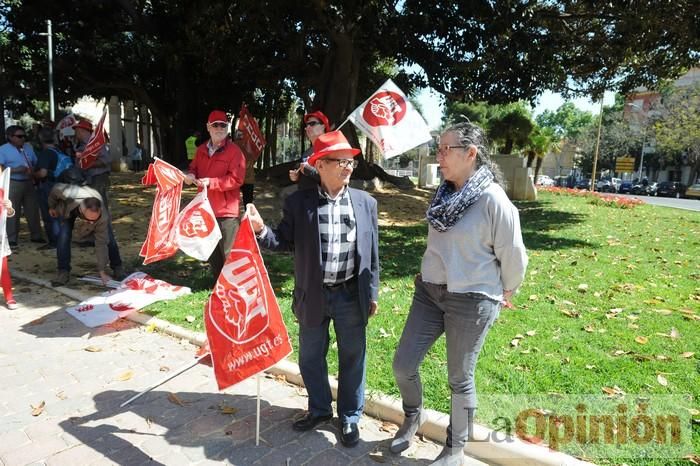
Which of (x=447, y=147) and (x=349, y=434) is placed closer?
(x=447, y=147)

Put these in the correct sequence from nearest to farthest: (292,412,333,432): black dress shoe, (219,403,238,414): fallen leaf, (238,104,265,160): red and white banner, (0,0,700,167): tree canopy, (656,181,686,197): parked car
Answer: (292,412,333,432): black dress shoe, (219,403,238,414): fallen leaf, (238,104,265,160): red and white banner, (0,0,700,167): tree canopy, (656,181,686,197): parked car

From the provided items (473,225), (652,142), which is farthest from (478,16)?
(652,142)

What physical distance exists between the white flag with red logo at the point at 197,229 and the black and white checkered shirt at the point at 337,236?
2298mm

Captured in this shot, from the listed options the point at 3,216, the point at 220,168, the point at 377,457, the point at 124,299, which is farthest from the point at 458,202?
the point at 3,216

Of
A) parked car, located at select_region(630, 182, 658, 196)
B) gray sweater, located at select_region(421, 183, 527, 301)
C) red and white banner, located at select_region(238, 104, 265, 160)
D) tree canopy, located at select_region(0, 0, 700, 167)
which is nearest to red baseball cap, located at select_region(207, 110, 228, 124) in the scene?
gray sweater, located at select_region(421, 183, 527, 301)

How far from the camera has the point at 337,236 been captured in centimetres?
318

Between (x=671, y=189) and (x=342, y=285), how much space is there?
4648cm

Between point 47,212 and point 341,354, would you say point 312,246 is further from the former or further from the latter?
point 47,212

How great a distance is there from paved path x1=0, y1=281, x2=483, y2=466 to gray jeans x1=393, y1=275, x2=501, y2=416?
58 cm

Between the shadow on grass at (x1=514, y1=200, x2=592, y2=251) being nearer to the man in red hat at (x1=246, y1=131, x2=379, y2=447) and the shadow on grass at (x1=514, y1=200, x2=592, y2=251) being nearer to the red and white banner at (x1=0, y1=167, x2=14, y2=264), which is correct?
the man in red hat at (x1=246, y1=131, x2=379, y2=447)

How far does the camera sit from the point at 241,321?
130 inches

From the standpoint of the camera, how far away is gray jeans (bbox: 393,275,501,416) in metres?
2.80

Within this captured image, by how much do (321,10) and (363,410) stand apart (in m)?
10.9

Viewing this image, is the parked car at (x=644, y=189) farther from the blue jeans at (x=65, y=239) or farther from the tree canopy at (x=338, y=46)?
the blue jeans at (x=65, y=239)
